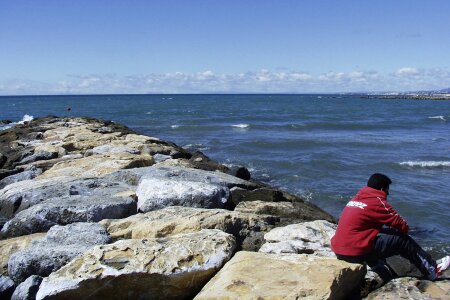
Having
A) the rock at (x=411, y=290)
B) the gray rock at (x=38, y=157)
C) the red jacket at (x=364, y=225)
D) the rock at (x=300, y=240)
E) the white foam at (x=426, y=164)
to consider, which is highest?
the red jacket at (x=364, y=225)

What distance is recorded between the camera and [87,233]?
6.46 meters

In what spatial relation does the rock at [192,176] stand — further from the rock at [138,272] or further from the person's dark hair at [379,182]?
the person's dark hair at [379,182]

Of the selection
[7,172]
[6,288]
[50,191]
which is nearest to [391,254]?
[6,288]

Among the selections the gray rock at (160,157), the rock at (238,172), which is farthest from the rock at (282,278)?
the gray rock at (160,157)

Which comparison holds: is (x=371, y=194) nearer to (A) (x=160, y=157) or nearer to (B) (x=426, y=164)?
(A) (x=160, y=157)

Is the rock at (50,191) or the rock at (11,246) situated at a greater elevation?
the rock at (50,191)

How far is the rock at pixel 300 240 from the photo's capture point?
6.23 m

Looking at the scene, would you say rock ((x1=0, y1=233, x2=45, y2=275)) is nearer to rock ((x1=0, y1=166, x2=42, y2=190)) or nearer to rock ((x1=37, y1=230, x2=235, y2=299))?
rock ((x1=37, y1=230, x2=235, y2=299))

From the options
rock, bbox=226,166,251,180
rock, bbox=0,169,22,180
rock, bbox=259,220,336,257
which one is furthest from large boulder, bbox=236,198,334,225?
rock, bbox=0,169,22,180

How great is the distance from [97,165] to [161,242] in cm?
600

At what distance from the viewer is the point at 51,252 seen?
5.97 meters

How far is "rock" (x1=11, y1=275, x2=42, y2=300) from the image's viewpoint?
5453 mm

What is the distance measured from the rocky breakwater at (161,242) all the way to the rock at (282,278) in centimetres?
1

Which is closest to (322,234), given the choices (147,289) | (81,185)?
(147,289)
